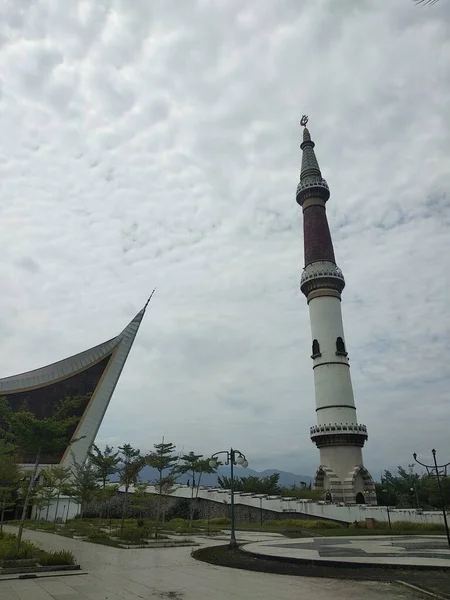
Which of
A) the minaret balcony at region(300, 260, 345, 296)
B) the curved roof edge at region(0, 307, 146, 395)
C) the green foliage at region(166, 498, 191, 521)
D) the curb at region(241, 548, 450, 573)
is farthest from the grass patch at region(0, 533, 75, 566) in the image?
the curved roof edge at region(0, 307, 146, 395)

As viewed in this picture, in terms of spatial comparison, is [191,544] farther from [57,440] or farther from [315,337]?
[315,337]

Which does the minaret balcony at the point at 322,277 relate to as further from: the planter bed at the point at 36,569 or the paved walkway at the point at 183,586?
the planter bed at the point at 36,569

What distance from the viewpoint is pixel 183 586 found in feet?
33.8

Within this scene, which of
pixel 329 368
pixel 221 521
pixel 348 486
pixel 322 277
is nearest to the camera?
pixel 221 521

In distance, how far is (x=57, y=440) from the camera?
1617 centimetres

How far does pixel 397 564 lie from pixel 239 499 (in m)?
30.4

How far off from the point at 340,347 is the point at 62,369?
33781mm

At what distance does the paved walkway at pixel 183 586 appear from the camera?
9.04 meters

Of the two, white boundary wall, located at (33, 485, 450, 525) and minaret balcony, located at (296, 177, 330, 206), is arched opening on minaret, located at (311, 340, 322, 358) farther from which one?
minaret balcony, located at (296, 177, 330, 206)

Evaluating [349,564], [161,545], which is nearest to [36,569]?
[349,564]

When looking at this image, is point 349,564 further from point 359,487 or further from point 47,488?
point 47,488

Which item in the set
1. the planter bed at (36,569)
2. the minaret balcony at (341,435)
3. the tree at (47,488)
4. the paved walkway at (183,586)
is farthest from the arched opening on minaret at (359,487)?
the planter bed at (36,569)

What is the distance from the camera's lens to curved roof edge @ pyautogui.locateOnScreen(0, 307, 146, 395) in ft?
171

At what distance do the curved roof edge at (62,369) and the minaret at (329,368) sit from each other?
86.7ft
